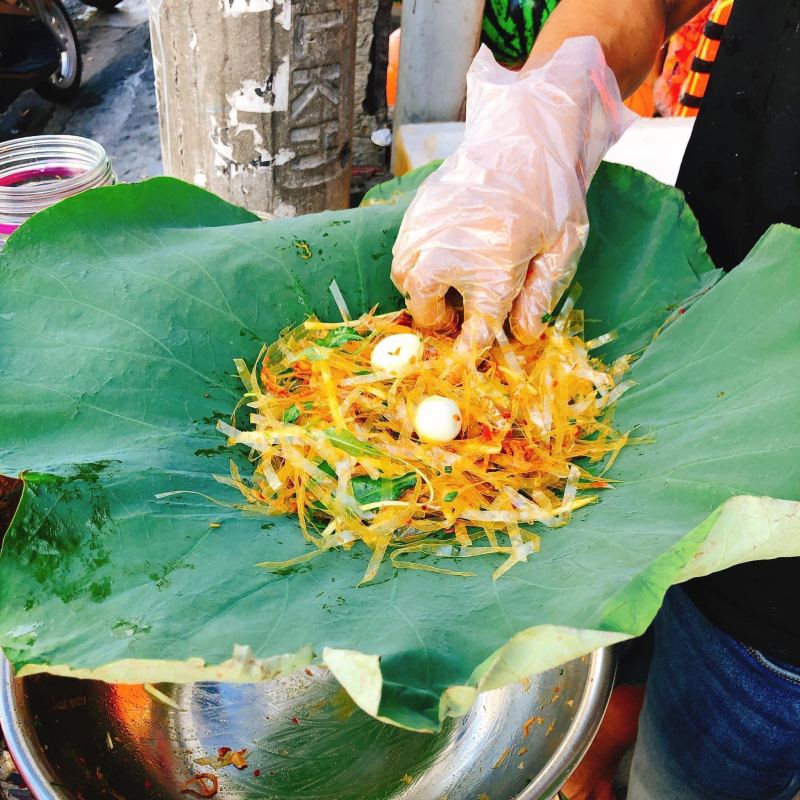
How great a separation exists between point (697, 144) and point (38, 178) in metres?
1.52

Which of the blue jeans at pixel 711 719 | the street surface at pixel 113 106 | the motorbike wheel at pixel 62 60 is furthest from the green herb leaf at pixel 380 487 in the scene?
the motorbike wheel at pixel 62 60

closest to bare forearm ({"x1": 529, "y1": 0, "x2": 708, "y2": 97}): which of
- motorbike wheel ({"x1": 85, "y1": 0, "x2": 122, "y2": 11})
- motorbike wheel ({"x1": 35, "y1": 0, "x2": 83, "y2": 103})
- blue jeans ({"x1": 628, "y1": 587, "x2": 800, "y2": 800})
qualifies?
blue jeans ({"x1": 628, "y1": 587, "x2": 800, "y2": 800})

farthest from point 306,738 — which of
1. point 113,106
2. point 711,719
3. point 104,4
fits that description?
point 104,4

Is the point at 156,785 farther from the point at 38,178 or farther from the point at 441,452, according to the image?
the point at 38,178

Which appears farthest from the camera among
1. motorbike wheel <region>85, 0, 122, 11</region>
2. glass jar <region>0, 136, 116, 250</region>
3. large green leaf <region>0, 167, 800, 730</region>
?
motorbike wheel <region>85, 0, 122, 11</region>

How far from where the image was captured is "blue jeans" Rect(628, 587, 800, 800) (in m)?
1.44

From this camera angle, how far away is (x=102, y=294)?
1402mm

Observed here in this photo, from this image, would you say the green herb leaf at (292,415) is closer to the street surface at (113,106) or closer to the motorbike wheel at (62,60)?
the street surface at (113,106)

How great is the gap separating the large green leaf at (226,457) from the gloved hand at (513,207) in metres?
0.22

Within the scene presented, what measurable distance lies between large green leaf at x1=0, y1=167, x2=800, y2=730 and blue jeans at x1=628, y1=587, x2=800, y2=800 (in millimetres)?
546

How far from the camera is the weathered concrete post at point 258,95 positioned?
87.4 inches

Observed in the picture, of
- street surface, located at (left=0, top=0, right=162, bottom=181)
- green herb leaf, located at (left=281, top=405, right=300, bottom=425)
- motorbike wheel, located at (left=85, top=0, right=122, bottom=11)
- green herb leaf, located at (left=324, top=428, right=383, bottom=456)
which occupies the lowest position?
street surface, located at (left=0, top=0, right=162, bottom=181)

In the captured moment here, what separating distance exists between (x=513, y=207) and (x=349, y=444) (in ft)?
1.70

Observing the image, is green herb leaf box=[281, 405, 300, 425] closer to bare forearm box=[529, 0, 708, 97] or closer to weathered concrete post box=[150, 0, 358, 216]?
bare forearm box=[529, 0, 708, 97]
